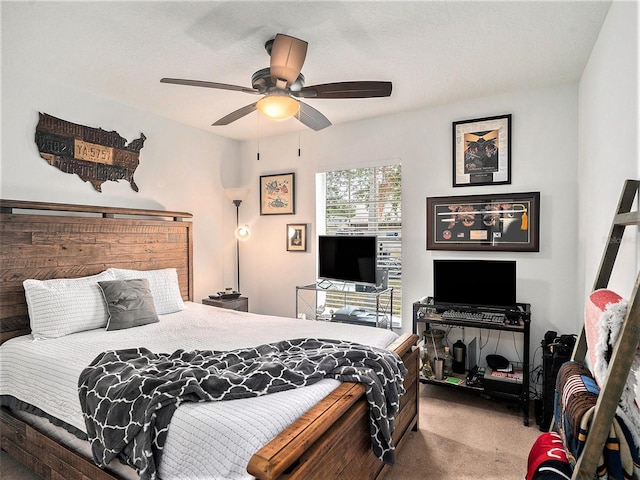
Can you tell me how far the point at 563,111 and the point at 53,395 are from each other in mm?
4080

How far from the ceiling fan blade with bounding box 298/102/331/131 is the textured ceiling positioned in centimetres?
34

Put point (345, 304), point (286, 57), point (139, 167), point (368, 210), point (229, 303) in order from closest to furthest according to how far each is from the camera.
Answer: point (286, 57), point (139, 167), point (229, 303), point (368, 210), point (345, 304)

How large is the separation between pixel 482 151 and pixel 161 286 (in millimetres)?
3164

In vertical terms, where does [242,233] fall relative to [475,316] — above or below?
above

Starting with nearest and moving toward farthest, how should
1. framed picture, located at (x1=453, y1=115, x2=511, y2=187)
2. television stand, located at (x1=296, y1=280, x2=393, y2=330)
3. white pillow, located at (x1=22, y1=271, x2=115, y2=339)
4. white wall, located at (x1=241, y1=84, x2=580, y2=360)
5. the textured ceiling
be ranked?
the textured ceiling < white pillow, located at (x1=22, y1=271, x2=115, y2=339) < white wall, located at (x1=241, y1=84, x2=580, y2=360) < framed picture, located at (x1=453, y1=115, x2=511, y2=187) < television stand, located at (x1=296, y1=280, x2=393, y2=330)

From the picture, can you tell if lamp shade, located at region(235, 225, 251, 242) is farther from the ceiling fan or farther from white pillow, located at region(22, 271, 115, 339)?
the ceiling fan

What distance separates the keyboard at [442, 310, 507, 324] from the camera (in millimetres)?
2984

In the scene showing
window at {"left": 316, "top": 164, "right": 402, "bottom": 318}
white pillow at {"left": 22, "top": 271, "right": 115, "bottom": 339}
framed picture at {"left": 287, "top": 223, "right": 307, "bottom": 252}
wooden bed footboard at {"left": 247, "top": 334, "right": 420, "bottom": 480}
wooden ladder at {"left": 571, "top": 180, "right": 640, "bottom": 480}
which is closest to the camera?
wooden ladder at {"left": 571, "top": 180, "right": 640, "bottom": 480}

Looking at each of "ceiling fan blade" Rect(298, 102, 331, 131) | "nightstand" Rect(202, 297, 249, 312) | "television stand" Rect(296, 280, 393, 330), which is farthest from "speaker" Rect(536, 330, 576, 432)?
"nightstand" Rect(202, 297, 249, 312)

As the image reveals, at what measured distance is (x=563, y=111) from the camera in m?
3.10

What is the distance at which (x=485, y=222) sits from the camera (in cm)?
337

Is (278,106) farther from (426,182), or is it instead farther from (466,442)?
(466,442)

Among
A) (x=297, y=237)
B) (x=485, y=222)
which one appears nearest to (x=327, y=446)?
(x=485, y=222)

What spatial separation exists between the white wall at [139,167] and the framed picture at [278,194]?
0.46 metres
